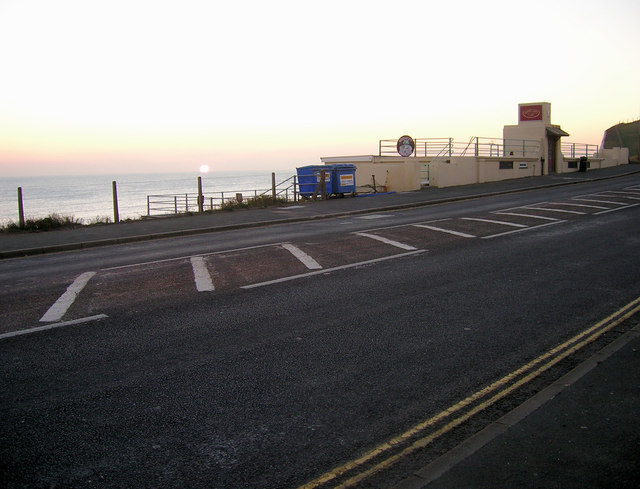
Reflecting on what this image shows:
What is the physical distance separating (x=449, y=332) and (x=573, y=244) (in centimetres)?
714

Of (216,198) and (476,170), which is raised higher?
(476,170)

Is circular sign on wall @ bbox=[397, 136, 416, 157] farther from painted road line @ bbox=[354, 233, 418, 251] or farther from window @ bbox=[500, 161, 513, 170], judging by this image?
painted road line @ bbox=[354, 233, 418, 251]

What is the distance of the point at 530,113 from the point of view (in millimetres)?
40625

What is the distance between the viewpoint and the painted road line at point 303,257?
10.4 meters

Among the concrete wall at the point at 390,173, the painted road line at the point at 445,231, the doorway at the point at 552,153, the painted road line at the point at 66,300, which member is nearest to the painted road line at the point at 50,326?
the painted road line at the point at 66,300

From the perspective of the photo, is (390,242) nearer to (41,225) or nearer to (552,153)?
(41,225)

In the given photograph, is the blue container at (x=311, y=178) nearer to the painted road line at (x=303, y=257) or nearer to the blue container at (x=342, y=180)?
the blue container at (x=342, y=180)

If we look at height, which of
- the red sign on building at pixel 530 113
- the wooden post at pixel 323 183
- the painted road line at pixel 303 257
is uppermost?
the red sign on building at pixel 530 113

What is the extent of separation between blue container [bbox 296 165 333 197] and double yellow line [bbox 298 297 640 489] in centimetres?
2087

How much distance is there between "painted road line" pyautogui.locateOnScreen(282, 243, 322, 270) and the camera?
1038 cm

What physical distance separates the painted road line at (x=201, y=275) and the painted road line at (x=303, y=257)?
1852 mm

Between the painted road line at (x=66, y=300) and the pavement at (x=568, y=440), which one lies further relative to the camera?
the painted road line at (x=66, y=300)

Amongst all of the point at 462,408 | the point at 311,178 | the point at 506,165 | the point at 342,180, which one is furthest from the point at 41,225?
the point at 506,165

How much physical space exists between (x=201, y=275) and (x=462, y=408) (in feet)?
A: 20.2
